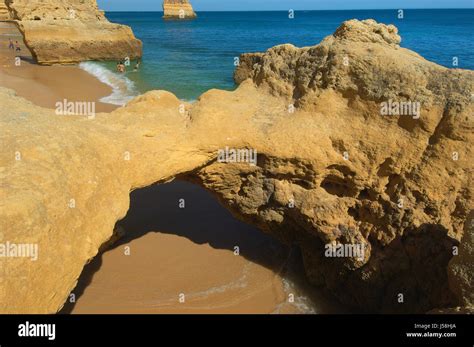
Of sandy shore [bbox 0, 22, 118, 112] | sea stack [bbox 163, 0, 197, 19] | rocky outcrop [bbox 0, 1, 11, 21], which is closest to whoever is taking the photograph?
sandy shore [bbox 0, 22, 118, 112]

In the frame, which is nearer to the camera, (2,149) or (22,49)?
(2,149)

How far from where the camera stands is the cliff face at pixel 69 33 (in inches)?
1067

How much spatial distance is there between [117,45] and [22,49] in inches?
425

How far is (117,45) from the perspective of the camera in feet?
100

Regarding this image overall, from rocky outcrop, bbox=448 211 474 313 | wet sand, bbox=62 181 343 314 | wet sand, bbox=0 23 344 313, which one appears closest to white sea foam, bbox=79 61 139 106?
wet sand, bbox=0 23 344 313

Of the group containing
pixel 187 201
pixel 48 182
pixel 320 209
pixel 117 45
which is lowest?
pixel 187 201

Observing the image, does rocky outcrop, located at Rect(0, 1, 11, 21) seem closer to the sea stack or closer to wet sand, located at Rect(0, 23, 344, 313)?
wet sand, located at Rect(0, 23, 344, 313)

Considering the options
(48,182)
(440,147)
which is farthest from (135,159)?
(440,147)

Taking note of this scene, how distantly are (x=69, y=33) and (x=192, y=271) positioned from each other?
87.2 feet

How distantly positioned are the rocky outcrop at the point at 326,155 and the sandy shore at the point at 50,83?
11.4 metres

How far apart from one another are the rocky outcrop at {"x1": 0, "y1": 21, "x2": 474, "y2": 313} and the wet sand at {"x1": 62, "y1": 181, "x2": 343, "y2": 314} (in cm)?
94

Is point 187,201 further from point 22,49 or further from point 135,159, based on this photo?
point 22,49

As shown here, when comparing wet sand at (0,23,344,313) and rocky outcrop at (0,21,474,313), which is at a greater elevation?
rocky outcrop at (0,21,474,313)

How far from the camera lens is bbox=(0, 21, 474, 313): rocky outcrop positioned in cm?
471
